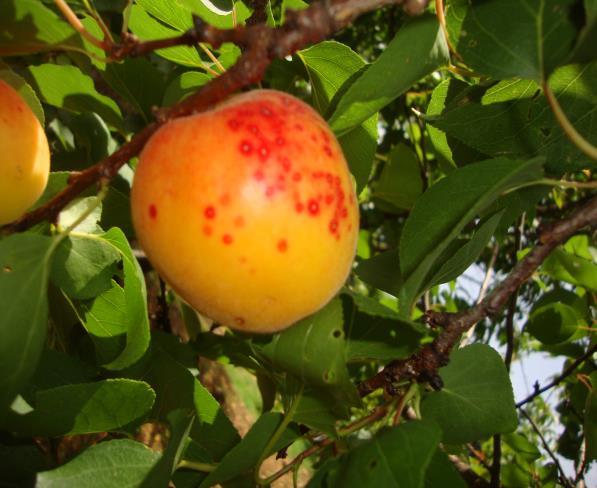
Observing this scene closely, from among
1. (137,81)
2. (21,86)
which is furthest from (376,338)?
(137,81)

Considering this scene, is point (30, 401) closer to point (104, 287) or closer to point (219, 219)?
point (104, 287)

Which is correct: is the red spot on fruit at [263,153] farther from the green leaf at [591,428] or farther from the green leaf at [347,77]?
the green leaf at [591,428]

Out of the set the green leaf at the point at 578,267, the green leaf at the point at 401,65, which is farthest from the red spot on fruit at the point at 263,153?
the green leaf at the point at 578,267

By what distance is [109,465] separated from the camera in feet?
3.09

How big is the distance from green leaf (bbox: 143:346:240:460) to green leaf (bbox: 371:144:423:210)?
A: 1.13 m

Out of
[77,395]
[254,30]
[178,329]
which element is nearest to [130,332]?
[77,395]

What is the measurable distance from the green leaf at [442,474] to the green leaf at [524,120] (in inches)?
21.2

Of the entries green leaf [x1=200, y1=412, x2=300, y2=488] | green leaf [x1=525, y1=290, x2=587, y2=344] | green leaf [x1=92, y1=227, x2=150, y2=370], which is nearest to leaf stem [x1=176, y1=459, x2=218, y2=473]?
green leaf [x1=200, y1=412, x2=300, y2=488]

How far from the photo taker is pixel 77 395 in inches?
37.7

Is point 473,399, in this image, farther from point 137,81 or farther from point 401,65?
point 137,81

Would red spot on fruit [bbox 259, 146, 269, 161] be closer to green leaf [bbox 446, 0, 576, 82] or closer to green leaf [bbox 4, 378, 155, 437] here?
green leaf [bbox 446, 0, 576, 82]

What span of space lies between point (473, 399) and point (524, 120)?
1.66 ft

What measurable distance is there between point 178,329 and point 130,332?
1859mm

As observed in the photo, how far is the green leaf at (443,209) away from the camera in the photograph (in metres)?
0.81
